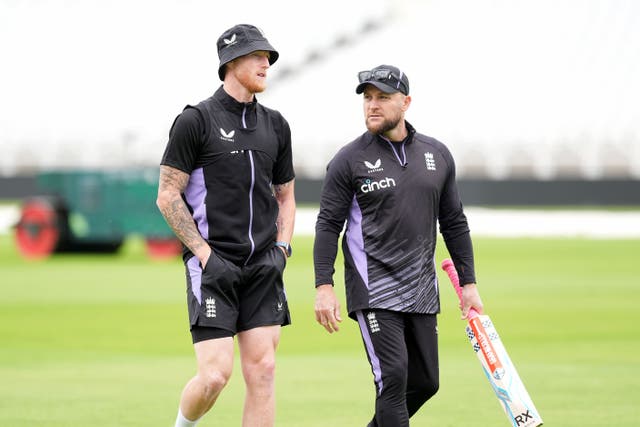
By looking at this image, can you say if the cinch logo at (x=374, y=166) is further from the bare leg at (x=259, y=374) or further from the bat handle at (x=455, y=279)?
the bare leg at (x=259, y=374)

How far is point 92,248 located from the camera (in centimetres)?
2667

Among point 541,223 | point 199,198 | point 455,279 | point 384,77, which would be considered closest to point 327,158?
point 541,223

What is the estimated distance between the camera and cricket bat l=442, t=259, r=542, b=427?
261 inches

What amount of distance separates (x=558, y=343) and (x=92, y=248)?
52.3 ft

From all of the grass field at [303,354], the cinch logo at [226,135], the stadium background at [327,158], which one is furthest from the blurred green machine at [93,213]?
the cinch logo at [226,135]

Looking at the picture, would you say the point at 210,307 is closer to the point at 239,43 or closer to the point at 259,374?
the point at 259,374

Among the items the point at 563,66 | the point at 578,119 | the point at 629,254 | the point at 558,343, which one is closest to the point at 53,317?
the point at 558,343

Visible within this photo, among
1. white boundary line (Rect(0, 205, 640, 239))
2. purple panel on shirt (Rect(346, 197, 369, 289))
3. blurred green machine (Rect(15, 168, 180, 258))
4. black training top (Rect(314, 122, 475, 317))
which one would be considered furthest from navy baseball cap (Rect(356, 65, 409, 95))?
white boundary line (Rect(0, 205, 640, 239))

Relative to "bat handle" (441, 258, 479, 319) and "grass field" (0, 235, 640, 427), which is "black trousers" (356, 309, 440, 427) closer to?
"bat handle" (441, 258, 479, 319)

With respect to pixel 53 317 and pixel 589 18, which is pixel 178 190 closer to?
pixel 53 317

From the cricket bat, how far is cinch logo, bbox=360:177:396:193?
2.82 ft

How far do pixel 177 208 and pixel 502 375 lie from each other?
1.89m

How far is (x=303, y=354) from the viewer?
11805 mm

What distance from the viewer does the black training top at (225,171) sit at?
6.46 meters
